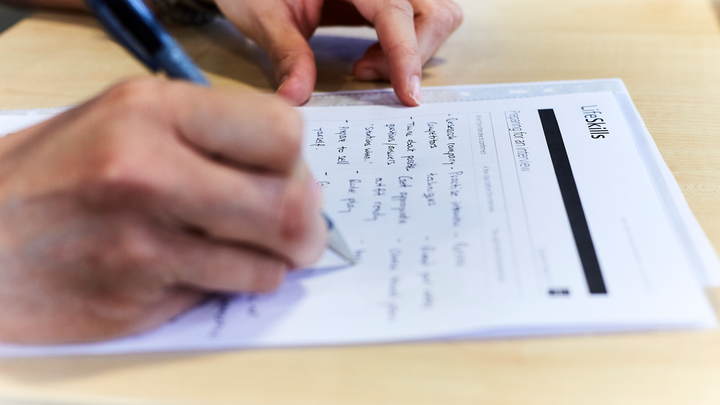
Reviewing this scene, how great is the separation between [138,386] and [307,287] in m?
0.13

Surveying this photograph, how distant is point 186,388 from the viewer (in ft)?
1.09

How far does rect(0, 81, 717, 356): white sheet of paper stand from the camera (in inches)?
14.0

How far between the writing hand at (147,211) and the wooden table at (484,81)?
0.04 m

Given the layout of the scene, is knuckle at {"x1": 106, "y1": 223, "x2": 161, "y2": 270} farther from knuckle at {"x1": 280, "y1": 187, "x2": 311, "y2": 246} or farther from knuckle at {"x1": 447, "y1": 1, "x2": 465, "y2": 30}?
knuckle at {"x1": 447, "y1": 1, "x2": 465, "y2": 30}

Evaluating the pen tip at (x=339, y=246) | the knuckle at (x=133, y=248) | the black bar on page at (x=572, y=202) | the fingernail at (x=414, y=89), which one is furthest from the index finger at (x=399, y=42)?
the knuckle at (x=133, y=248)

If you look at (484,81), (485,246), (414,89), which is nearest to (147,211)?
(485,246)

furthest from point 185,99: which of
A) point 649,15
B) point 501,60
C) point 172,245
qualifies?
point 649,15

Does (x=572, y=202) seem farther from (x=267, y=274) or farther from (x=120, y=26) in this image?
(x=120, y=26)

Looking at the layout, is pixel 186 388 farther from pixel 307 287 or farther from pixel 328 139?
pixel 328 139

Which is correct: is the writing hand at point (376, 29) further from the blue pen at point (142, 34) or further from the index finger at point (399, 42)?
the blue pen at point (142, 34)

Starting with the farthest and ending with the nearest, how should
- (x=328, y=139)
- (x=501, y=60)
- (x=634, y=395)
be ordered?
(x=501, y=60), (x=328, y=139), (x=634, y=395)

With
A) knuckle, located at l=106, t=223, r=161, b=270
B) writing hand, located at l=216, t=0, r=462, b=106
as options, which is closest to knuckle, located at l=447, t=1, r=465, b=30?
writing hand, located at l=216, t=0, r=462, b=106

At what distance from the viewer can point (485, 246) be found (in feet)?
1.32

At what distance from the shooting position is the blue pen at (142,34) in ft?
1.19
